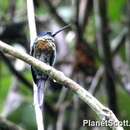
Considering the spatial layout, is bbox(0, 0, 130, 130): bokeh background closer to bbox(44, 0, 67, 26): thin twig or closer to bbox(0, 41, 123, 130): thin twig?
bbox(44, 0, 67, 26): thin twig

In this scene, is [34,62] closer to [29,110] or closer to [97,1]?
[97,1]


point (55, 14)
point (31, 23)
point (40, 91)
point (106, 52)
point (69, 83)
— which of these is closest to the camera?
point (69, 83)

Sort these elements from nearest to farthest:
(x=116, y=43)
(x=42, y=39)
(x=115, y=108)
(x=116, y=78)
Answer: (x=42, y=39) < (x=115, y=108) < (x=116, y=78) < (x=116, y=43)

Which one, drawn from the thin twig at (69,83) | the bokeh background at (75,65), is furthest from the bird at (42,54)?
the bokeh background at (75,65)

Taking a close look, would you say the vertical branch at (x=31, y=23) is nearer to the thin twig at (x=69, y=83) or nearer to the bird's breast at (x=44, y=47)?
the bird's breast at (x=44, y=47)

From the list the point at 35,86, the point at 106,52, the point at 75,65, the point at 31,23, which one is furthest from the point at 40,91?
the point at 75,65

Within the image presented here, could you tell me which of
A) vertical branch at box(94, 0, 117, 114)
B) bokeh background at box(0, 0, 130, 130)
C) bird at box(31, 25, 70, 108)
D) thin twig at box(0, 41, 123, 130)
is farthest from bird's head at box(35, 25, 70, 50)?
vertical branch at box(94, 0, 117, 114)

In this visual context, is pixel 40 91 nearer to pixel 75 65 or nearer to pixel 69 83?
pixel 69 83

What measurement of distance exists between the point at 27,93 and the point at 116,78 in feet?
1.75

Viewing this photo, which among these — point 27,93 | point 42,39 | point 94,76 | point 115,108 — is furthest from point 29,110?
point 42,39

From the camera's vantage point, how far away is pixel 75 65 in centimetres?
225

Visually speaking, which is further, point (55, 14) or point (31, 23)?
point (55, 14)

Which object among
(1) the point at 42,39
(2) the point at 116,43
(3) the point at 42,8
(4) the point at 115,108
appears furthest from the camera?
(3) the point at 42,8

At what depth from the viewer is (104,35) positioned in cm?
202
